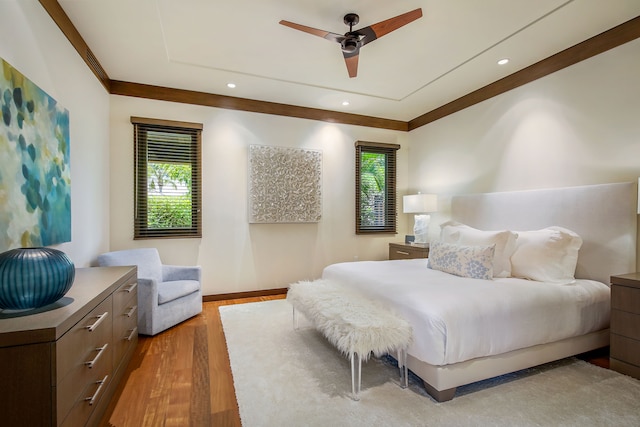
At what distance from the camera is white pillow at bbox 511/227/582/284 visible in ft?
8.70

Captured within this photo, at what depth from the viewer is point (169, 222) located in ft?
13.1

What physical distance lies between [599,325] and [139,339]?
13.4 feet

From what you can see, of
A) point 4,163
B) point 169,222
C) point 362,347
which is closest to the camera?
point 4,163

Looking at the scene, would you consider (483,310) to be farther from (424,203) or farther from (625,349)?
(424,203)

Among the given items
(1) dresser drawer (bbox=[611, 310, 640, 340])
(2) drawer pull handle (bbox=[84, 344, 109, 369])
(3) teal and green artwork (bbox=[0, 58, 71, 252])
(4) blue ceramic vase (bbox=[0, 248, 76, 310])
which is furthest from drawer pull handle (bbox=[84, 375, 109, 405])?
(1) dresser drawer (bbox=[611, 310, 640, 340])

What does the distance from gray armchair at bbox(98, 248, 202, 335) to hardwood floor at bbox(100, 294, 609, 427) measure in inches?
6.3

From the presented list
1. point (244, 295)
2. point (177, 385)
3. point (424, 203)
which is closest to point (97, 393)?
point (177, 385)

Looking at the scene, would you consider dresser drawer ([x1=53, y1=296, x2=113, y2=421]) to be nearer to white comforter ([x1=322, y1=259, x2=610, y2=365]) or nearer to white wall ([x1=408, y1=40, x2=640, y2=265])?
white comforter ([x1=322, y1=259, x2=610, y2=365])

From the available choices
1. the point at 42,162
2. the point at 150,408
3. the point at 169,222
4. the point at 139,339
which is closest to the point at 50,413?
the point at 150,408

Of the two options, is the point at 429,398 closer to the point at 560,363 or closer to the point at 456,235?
the point at 560,363

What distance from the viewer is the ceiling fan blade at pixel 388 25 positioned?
7.26ft

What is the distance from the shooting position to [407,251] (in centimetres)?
449

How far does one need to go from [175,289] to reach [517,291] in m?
3.19

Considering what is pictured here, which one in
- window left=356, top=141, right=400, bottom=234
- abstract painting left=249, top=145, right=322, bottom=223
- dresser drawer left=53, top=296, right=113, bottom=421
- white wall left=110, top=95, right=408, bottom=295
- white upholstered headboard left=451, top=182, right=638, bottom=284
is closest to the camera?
dresser drawer left=53, top=296, right=113, bottom=421
